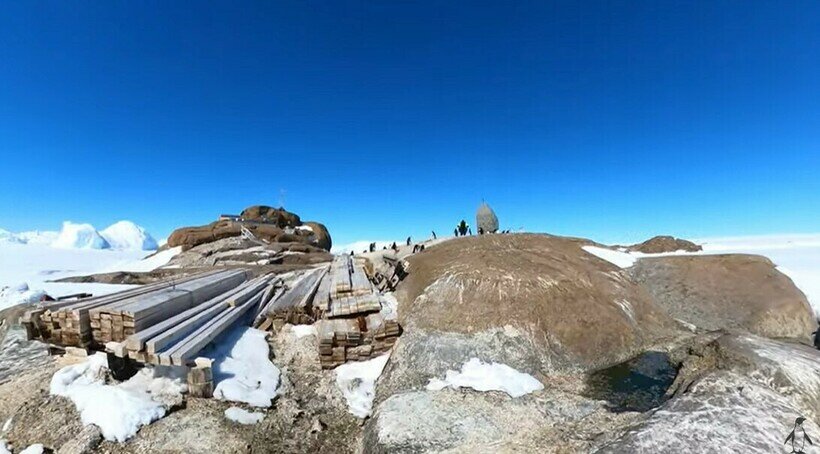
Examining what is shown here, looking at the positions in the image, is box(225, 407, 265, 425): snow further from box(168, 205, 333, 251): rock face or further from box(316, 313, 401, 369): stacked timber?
box(168, 205, 333, 251): rock face

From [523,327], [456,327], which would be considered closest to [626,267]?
[523,327]

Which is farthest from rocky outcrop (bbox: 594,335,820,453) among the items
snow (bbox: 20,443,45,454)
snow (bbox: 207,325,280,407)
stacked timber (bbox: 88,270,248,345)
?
stacked timber (bbox: 88,270,248,345)

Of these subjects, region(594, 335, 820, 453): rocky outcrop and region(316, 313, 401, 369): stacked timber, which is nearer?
region(594, 335, 820, 453): rocky outcrop

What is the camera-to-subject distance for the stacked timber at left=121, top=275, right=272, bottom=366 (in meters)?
6.55

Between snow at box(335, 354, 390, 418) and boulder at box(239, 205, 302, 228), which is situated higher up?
boulder at box(239, 205, 302, 228)

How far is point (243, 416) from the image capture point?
21.4ft

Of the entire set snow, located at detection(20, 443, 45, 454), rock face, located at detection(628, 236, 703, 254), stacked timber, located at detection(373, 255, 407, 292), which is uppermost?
rock face, located at detection(628, 236, 703, 254)

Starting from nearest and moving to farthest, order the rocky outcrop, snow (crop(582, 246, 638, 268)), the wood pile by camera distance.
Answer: the rocky outcrop, the wood pile, snow (crop(582, 246, 638, 268))

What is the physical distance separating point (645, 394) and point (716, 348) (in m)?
2.34

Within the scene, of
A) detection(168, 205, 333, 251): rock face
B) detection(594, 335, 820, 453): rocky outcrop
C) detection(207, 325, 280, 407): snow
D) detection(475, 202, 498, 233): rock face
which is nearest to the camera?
detection(594, 335, 820, 453): rocky outcrop

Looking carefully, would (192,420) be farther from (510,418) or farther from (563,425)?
(563,425)

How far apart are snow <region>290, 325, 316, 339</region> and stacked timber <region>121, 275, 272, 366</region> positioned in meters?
1.71

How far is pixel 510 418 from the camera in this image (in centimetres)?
628

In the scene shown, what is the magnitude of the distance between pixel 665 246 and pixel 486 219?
701 inches
